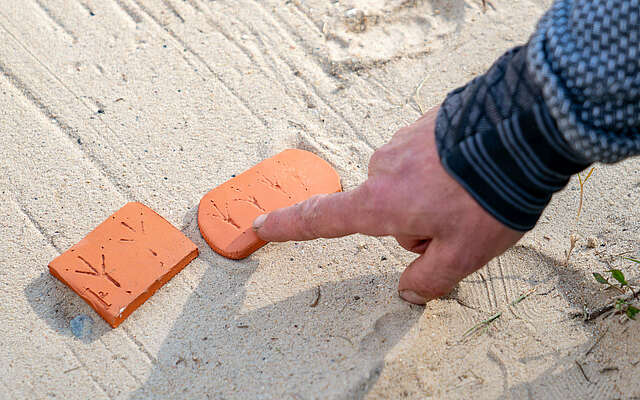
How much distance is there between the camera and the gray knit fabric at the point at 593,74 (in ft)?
3.57

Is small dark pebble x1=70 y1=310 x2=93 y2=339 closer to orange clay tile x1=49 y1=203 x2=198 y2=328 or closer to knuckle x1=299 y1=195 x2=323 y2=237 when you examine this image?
orange clay tile x1=49 y1=203 x2=198 y2=328

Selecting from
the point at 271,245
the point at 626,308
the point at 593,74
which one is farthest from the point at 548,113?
the point at 271,245

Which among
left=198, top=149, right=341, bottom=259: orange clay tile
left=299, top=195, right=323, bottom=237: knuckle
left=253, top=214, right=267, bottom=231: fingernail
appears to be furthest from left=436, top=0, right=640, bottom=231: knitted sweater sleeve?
left=198, top=149, right=341, bottom=259: orange clay tile

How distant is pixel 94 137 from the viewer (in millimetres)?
2250

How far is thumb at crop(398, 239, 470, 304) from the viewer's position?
138 centimetres

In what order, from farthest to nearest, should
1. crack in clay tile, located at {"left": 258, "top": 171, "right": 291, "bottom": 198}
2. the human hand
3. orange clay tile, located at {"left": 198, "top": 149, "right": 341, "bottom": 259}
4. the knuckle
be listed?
crack in clay tile, located at {"left": 258, "top": 171, "right": 291, "bottom": 198} < orange clay tile, located at {"left": 198, "top": 149, "right": 341, "bottom": 259} < the knuckle < the human hand

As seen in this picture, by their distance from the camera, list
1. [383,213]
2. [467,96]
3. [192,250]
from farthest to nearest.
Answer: [192,250] → [383,213] → [467,96]

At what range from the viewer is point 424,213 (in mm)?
1321

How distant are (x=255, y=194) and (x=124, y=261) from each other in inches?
20.0

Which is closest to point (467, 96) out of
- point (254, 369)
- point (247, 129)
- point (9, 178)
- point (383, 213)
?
point (383, 213)

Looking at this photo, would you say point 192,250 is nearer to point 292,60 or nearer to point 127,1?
point 292,60

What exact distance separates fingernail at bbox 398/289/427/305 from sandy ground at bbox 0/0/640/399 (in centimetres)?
6

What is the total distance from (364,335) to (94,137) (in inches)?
51.9

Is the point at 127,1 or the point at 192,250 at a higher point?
the point at 127,1
